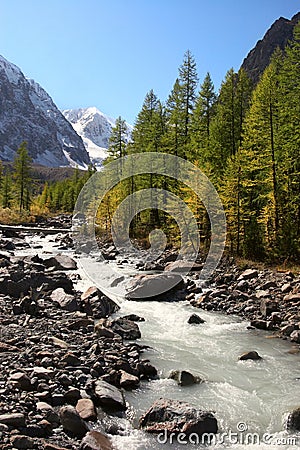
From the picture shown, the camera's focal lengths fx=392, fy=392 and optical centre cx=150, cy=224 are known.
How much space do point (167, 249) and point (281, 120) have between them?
498 inches

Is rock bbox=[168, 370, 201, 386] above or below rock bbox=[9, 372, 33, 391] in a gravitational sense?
below

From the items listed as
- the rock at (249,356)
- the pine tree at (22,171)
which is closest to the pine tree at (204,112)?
the rock at (249,356)

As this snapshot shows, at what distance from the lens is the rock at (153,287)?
18.8 metres

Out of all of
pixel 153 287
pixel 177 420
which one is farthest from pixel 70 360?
pixel 153 287

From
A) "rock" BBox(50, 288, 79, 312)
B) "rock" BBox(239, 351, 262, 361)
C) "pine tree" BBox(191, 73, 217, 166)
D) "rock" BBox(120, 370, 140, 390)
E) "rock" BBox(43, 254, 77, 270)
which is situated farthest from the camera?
"pine tree" BBox(191, 73, 217, 166)

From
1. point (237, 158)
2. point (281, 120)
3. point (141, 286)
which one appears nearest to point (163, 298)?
point (141, 286)

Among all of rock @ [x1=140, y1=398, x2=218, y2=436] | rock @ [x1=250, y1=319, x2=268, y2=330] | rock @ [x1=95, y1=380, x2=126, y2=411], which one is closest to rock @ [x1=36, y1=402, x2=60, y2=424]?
rock @ [x1=95, y1=380, x2=126, y2=411]

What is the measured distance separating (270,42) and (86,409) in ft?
481

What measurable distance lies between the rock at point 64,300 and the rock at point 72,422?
7.53 metres

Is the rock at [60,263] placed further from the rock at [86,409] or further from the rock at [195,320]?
the rock at [86,409]

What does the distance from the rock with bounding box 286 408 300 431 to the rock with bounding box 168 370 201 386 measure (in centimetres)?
252

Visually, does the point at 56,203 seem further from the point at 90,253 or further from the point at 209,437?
the point at 209,437

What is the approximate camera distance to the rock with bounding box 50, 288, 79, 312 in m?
14.7

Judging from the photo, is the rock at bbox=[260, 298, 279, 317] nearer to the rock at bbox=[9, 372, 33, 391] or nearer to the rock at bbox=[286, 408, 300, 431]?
the rock at bbox=[286, 408, 300, 431]
